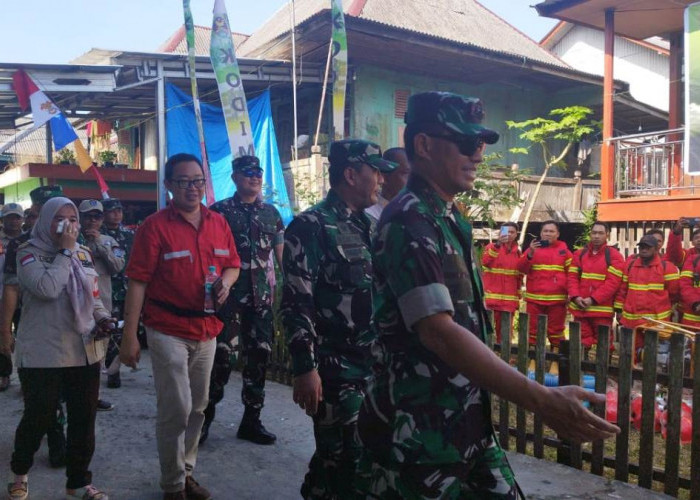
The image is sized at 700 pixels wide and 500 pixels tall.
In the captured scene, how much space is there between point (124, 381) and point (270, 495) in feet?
11.1

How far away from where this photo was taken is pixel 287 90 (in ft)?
53.9

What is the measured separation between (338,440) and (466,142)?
68.4 inches

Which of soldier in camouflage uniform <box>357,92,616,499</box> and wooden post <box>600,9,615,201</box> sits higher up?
wooden post <box>600,9,615,201</box>

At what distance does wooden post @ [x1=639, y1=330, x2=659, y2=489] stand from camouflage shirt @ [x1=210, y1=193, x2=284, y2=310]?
2.74 metres

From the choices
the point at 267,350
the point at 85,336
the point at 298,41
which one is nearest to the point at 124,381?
the point at 267,350

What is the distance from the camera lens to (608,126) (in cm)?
1330

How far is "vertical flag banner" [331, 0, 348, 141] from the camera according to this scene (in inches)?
358

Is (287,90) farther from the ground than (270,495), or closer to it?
farther from the ground

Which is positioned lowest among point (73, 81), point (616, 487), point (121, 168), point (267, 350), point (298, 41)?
point (616, 487)

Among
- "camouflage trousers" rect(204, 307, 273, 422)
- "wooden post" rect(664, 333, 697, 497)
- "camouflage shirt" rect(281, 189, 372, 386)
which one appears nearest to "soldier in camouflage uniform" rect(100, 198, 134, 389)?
"camouflage trousers" rect(204, 307, 273, 422)

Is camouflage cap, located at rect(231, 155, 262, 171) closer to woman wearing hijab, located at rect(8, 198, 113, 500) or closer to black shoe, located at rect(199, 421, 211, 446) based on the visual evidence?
woman wearing hijab, located at rect(8, 198, 113, 500)

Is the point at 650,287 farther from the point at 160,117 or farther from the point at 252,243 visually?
the point at 160,117

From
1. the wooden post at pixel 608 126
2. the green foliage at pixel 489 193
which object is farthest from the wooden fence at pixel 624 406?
the wooden post at pixel 608 126

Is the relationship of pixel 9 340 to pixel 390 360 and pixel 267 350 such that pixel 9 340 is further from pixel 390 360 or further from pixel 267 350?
pixel 390 360
